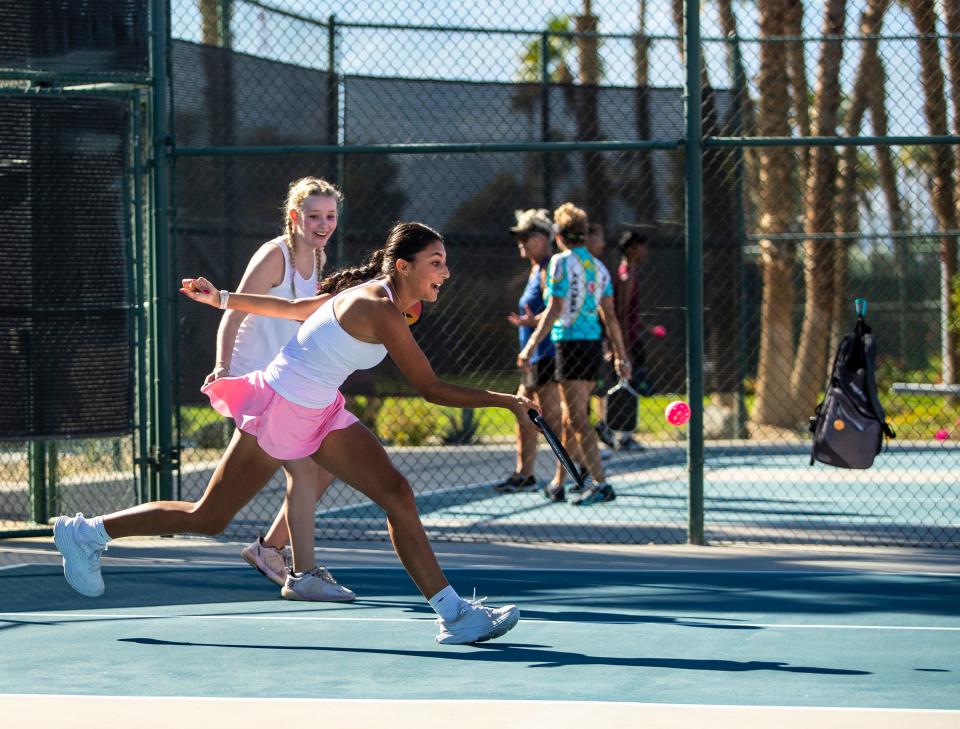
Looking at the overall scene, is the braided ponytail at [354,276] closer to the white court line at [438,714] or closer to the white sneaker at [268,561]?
the white sneaker at [268,561]

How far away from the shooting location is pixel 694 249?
871 cm

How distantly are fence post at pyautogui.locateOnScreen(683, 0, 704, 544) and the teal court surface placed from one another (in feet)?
1.45

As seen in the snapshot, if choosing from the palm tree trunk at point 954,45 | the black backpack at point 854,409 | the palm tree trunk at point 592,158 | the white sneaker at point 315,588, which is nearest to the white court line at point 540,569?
the black backpack at point 854,409

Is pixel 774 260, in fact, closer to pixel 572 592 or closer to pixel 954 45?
pixel 954 45

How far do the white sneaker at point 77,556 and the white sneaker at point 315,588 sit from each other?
3.43 ft

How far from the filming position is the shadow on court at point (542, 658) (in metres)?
5.61

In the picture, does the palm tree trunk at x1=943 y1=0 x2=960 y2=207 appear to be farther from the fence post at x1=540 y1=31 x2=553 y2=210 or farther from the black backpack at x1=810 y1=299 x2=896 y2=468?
the fence post at x1=540 y1=31 x2=553 y2=210

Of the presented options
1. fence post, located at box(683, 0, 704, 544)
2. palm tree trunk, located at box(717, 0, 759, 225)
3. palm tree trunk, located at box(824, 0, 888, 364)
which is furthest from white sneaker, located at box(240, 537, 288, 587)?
palm tree trunk, located at box(824, 0, 888, 364)

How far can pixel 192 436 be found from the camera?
13.7 metres

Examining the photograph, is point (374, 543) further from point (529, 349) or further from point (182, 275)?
point (182, 275)

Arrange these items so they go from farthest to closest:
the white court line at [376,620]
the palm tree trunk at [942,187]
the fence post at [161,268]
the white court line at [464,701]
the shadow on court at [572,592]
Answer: the palm tree trunk at [942,187] → the fence post at [161,268] → the shadow on court at [572,592] → the white court line at [376,620] → the white court line at [464,701]

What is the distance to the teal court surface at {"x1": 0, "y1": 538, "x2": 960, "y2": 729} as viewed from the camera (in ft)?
16.2

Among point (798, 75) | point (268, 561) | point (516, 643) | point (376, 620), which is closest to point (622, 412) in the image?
point (268, 561)

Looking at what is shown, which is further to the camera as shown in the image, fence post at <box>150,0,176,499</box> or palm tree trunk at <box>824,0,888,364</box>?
palm tree trunk at <box>824,0,888,364</box>
